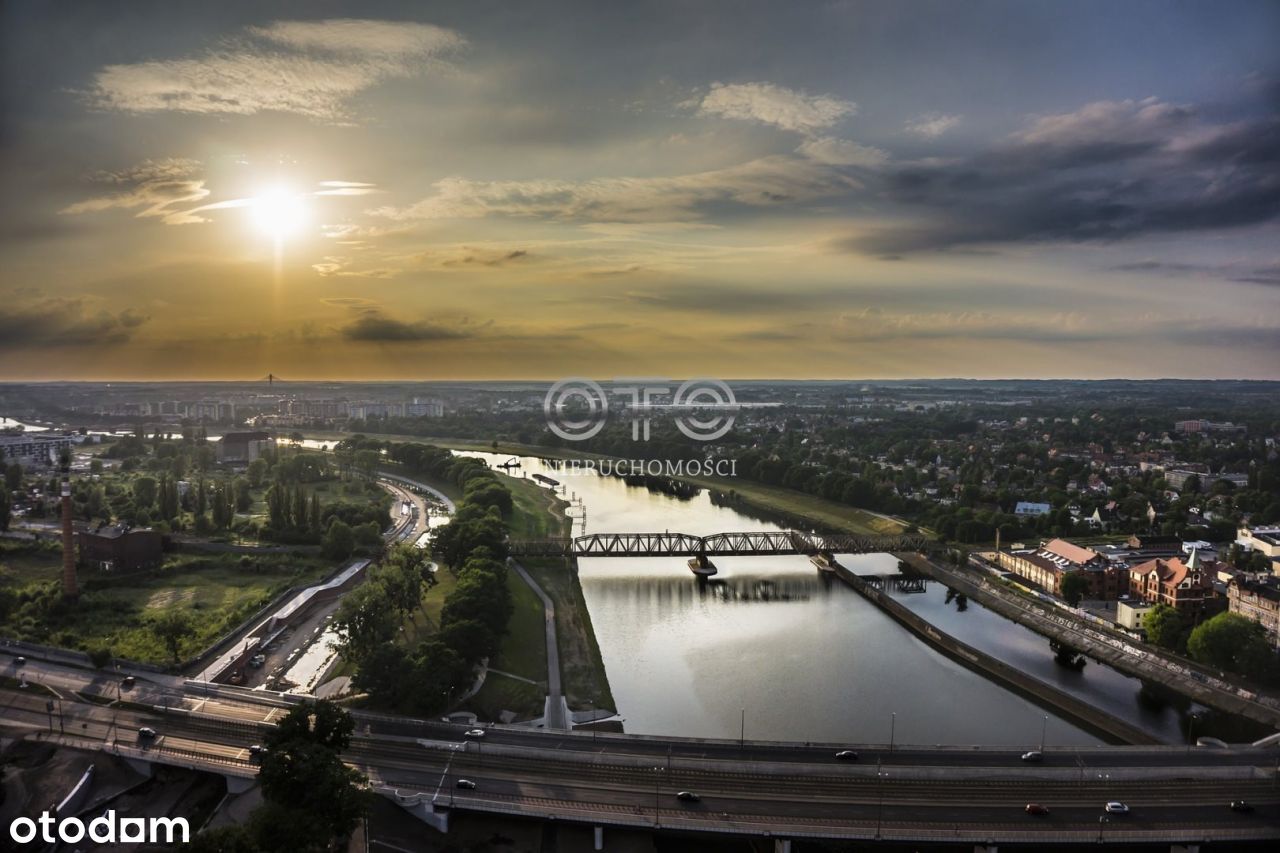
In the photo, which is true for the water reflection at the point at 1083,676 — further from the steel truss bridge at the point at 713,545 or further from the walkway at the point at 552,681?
the walkway at the point at 552,681

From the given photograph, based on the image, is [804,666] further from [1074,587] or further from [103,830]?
[103,830]

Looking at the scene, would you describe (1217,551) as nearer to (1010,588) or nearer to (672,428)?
(1010,588)

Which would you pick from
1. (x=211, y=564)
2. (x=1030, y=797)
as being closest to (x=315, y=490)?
(x=211, y=564)

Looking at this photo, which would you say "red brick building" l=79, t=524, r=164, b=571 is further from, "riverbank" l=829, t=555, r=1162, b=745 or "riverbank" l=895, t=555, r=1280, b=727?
"riverbank" l=895, t=555, r=1280, b=727

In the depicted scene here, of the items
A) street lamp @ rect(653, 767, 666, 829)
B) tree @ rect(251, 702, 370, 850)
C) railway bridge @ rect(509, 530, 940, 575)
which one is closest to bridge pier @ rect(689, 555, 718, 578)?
railway bridge @ rect(509, 530, 940, 575)

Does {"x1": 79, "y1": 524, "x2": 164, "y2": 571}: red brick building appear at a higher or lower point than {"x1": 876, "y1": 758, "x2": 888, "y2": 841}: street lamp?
higher

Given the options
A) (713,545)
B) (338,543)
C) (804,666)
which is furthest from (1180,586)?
(338,543)

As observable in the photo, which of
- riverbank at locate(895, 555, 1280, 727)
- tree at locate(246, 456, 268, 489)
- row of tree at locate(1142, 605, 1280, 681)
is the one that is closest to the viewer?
riverbank at locate(895, 555, 1280, 727)

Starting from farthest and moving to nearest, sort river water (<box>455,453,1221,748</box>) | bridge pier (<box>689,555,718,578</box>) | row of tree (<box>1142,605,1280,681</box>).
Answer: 1. bridge pier (<box>689,555,718,578</box>)
2. row of tree (<box>1142,605,1280,681</box>)
3. river water (<box>455,453,1221,748</box>)
